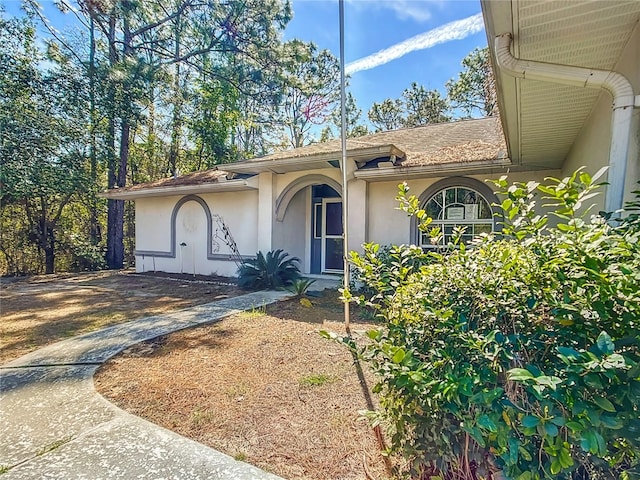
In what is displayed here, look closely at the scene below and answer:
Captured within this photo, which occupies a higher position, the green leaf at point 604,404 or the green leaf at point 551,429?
the green leaf at point 604,404

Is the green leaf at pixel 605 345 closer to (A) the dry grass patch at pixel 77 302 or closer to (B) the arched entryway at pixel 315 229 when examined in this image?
(A) the dry grass patch at pixel 77 302

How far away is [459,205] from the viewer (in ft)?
25.8

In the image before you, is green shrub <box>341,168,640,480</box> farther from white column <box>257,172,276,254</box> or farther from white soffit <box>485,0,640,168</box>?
white column <box>257,172,276,254</box>

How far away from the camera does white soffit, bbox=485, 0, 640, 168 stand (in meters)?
2.54

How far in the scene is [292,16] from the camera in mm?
15195

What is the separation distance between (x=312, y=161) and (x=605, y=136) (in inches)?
212

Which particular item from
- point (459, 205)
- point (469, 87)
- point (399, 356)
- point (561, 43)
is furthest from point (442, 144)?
point (469, 87)

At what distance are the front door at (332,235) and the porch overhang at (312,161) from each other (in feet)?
6.02

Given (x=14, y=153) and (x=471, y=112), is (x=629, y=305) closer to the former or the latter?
(x=14, y=153)

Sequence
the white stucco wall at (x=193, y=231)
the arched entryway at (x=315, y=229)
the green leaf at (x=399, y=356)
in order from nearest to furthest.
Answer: the green leaf at (x=399, y=356) < the arched entryway at (x=315, y=229) < the white stucco wall at (x=193, y=231)

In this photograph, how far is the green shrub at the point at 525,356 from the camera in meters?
1.20

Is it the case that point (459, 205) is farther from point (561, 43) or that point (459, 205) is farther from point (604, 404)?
point (604, 404)

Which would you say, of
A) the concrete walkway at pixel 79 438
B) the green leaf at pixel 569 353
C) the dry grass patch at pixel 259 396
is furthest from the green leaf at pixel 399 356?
the concrete walkway at pixel 79 438

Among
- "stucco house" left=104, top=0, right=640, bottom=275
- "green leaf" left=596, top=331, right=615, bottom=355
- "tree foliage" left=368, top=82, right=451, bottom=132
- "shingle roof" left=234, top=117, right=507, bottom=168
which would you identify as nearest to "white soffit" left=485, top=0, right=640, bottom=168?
"stucco house" left=104, top=0, right=640, bottom=275
